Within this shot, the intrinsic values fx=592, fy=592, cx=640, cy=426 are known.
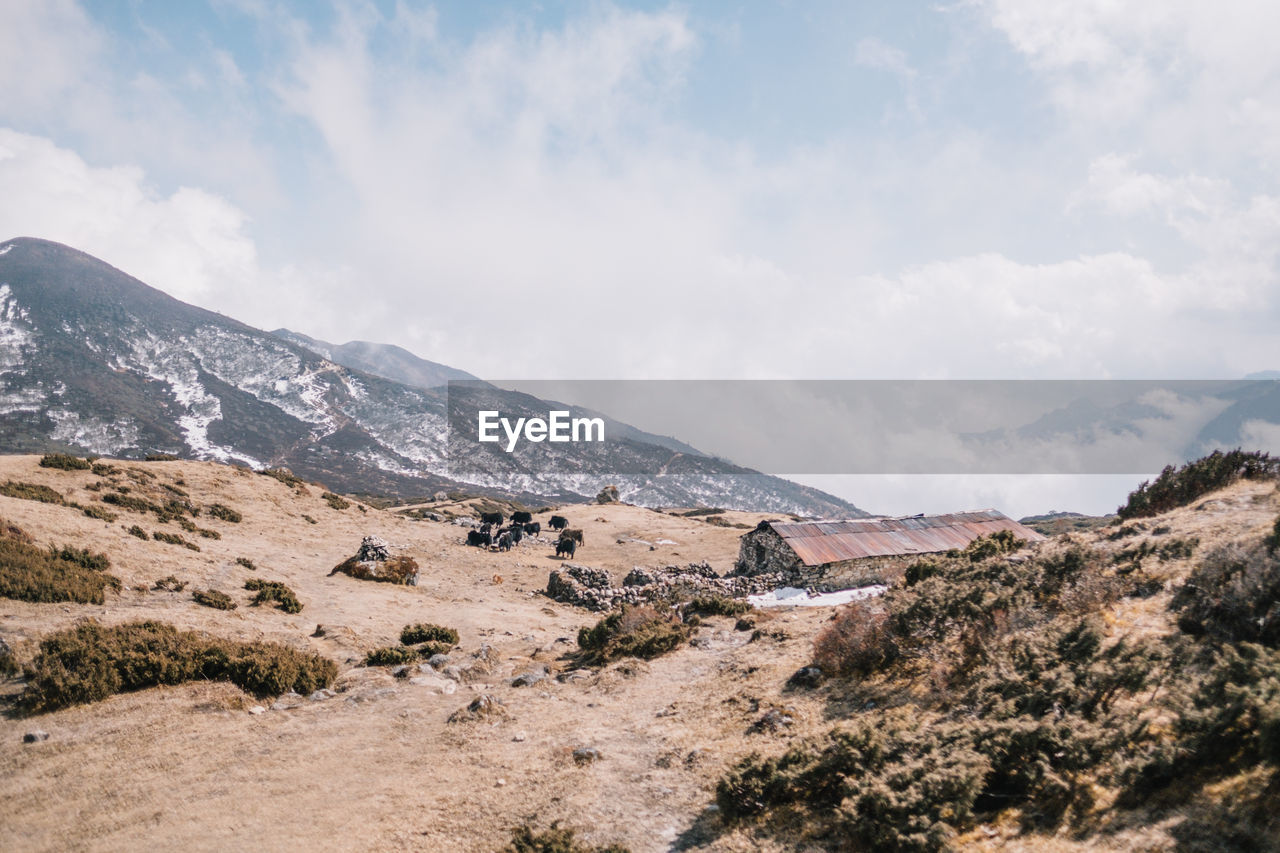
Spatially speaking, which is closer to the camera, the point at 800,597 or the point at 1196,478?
the point at 1196,478

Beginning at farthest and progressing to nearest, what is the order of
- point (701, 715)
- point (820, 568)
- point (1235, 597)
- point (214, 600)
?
1. point (820, 568)
2. point (214, 600)
3. point (701, 715)
4. point (1235, 597)

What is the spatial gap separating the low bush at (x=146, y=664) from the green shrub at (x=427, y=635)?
3.79m

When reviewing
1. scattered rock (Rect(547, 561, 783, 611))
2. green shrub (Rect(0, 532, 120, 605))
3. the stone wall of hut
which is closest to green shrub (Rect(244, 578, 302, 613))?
green shrub (Rect(0, 532, 120, 605))

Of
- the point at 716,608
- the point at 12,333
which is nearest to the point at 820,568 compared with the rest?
the point at 716,608

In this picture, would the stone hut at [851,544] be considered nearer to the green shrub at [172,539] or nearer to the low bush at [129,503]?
the green shrub at [172,539]

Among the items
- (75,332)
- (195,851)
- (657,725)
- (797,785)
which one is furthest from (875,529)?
(75,332)

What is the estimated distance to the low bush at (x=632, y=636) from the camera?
18047 millimetres

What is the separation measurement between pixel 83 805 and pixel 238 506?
3506 centimetres

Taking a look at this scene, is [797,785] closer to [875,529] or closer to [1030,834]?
[1030,834]

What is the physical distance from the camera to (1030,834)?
6.64 meters

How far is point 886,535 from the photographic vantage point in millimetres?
35156

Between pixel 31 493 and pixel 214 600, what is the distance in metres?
15.9

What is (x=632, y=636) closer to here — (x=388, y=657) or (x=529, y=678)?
(x=529, y=678)

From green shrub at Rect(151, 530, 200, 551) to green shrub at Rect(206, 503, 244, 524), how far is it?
9.18 meters
